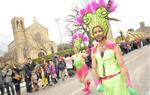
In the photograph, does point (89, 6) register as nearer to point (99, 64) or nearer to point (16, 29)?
point (99, 64)

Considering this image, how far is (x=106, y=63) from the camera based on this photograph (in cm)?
588

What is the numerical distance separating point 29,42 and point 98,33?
111 metres

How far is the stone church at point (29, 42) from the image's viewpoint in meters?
112

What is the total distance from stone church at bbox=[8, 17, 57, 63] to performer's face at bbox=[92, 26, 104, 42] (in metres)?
104

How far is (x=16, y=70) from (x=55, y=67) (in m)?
7.70

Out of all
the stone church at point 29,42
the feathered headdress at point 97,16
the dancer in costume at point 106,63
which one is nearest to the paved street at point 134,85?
the feathered headdress at point 97,16

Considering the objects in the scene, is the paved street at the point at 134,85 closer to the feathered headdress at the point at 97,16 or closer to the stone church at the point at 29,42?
the feathered headdress at the point at 97,16

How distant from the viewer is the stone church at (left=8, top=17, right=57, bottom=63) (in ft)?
368

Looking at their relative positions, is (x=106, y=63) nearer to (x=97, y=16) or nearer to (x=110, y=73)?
(x=110, y=73)

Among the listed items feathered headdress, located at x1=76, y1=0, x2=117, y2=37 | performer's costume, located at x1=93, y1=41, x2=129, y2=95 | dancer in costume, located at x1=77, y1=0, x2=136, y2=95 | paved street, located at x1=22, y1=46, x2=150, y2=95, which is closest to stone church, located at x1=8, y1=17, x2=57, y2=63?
paved street, located at x1=22, y1=46, x2=150, y2=95

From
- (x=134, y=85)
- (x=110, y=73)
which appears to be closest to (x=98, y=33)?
(x=110, y=73)

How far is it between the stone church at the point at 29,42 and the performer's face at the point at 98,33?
104 m

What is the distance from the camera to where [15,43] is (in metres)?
119

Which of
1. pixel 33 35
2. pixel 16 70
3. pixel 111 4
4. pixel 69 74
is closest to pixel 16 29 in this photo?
pixel 33 35
